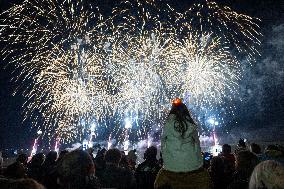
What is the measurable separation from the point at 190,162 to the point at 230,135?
13540cm

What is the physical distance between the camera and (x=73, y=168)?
4883 mm

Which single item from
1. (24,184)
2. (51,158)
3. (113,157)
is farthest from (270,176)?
(51,158)

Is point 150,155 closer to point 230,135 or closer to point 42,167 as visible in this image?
point 42,167

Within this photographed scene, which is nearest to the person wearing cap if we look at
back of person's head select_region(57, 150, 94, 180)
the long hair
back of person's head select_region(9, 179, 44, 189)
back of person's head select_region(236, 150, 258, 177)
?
the long hair

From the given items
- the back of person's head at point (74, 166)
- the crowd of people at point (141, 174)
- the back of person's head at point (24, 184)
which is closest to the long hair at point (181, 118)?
the crowd of people at point (141, 174)

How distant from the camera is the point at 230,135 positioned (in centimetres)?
13500

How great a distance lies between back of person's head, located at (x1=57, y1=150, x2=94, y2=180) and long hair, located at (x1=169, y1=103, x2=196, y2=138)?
1541mm

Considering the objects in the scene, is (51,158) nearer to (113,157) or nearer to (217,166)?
(113,157)

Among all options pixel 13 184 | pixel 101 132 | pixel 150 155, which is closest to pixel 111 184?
pixel 150 155

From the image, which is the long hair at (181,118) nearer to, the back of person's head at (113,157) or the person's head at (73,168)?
the person's head at (73,168)

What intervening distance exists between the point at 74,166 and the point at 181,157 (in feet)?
5.52

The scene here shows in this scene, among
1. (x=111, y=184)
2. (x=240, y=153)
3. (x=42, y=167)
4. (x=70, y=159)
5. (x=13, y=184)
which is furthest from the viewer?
(x=42, y=167)

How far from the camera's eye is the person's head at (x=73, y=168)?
4.88 metres

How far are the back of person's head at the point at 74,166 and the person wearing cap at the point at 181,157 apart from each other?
1261 millimetres
